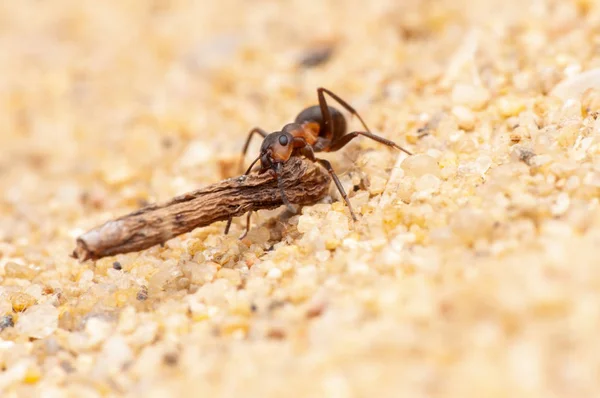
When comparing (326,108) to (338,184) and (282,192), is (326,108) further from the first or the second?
(282,192)

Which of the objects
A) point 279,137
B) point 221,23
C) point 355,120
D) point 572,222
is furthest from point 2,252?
point 221,23

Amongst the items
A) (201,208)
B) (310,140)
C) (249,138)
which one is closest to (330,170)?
(310,140)

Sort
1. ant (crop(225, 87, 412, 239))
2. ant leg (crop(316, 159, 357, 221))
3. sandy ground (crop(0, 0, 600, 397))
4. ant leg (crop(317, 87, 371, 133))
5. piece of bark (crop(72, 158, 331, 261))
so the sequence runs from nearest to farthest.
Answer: sandy ground (crop(0, 0, 600, 397))
piece of bark (crop(72, 158, 331, 261))
ant leg (crop(316, 159, 357, 221))
ant (crop(225, 87, 412, 239))
ant leg (crop(317, 87, 371, 133))

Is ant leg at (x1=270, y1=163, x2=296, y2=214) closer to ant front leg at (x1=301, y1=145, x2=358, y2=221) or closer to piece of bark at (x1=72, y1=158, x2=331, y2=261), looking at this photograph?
piece of bark at (x1=72, y1=158, x2=331, y2=261)

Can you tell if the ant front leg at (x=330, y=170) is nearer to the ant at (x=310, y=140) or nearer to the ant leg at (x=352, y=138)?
the ant at (x=310, y=140)

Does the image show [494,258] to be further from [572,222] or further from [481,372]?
[481,372]

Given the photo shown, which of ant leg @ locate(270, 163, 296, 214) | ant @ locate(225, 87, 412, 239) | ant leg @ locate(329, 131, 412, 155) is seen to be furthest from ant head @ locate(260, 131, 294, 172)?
ant leg @ locate(329, 131, 412, 155)
